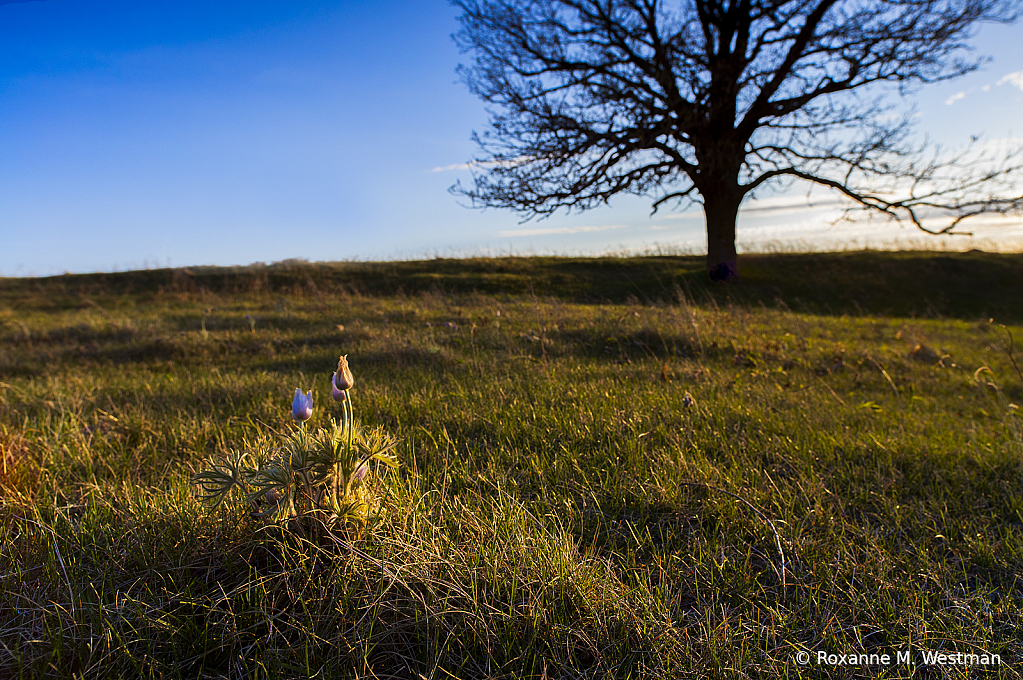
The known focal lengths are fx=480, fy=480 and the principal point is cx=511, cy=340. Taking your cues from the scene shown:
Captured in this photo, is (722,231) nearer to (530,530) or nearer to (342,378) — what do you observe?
(530,530)

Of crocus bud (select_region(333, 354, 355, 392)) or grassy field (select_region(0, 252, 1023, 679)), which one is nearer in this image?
grassy field (select_region(0, 252, 1023, 679))

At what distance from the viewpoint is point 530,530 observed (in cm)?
177

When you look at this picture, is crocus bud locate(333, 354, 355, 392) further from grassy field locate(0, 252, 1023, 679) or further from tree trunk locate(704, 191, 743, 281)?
tree trunk locate(704, 191, 743, 281)

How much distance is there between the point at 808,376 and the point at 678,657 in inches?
183

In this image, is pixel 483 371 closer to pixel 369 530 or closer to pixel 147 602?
pixel 369 530

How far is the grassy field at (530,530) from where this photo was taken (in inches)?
53.8

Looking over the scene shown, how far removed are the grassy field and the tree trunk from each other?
8.85m

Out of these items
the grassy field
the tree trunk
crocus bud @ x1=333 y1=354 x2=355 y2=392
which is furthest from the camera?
the tree trunk

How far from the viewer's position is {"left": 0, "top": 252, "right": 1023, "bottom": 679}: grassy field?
1367mm

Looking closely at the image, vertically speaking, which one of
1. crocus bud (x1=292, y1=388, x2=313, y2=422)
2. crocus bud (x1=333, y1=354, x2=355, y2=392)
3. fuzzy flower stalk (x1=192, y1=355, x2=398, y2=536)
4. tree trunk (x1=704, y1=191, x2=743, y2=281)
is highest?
tree trunk (x1=704, y1=191, x2=743, y2=281)
